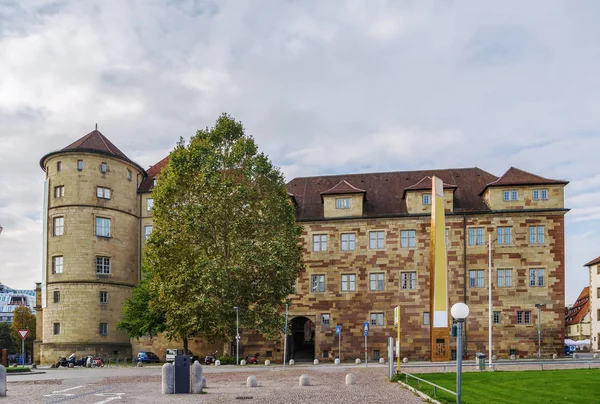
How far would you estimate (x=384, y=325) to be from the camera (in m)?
55.7

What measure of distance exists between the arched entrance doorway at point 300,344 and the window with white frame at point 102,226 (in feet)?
64.8

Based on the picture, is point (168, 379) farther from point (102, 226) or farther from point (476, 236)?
point (102, 226)

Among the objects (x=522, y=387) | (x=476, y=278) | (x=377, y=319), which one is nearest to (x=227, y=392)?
(x=522, y=387)

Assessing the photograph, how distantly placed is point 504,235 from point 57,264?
40581 mm

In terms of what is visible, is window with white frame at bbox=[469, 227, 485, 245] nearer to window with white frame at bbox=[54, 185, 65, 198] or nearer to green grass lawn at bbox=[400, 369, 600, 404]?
green grass lawn at bbox=[400, 369, 600, 404]

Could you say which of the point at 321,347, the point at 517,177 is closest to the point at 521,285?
the point at 517,177

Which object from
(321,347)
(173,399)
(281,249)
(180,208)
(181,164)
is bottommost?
(321,347)

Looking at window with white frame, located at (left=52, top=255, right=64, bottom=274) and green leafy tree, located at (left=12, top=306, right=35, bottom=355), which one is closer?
window with white frame, located at (left=52, top=255, right=64, bottom=274)

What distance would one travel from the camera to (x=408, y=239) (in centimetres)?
5641

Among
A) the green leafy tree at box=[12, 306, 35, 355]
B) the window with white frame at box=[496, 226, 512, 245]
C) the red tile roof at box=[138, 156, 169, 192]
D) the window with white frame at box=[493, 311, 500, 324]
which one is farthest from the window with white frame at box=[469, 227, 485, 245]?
the green leafy tree at box=[12, 306, 35, 355]

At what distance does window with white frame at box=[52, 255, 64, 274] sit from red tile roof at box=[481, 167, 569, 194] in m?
39.2

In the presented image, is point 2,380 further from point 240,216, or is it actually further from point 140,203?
point 140,203

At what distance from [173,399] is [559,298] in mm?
41674

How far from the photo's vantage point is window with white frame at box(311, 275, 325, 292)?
5706 cm
